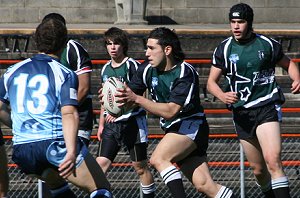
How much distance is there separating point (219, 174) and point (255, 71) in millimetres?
2817

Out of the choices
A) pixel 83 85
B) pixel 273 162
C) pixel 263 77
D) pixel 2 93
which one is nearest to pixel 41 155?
pixel 2 93

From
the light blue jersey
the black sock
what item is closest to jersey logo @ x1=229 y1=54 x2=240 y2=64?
the black sock

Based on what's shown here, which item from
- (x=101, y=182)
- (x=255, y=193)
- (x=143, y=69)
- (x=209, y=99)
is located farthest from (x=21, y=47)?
(x=101, y=182)

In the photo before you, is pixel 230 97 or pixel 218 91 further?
pixel 218 91

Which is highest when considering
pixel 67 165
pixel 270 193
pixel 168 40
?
pixel 168 40

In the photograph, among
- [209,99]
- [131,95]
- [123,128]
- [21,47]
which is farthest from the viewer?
[21,47]

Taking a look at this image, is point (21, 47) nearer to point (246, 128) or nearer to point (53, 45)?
point (246, 128)

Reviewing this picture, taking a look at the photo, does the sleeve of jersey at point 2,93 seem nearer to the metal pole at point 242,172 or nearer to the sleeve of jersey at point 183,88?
the sleeve of jersey at point 183,88

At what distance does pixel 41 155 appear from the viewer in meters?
7.80

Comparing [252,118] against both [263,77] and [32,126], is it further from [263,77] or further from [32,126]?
[32,126]

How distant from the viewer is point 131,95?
8969 mm

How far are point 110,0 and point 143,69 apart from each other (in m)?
13.6

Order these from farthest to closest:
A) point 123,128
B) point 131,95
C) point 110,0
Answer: point 110,0 → point 123,128 → point 131,95

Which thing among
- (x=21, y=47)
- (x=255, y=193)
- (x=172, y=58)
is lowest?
(x=255, y=193)
